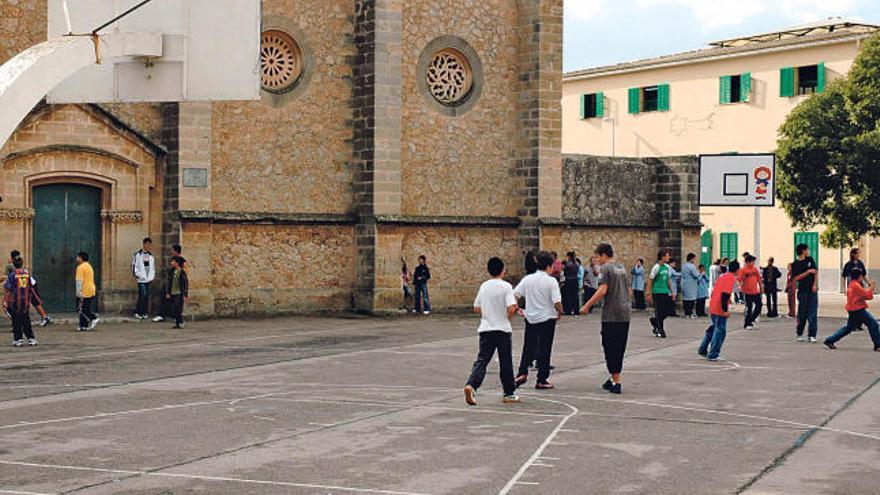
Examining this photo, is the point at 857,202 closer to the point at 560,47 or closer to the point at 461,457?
the point at 560,47

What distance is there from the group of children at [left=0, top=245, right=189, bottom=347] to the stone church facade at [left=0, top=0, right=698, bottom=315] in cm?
134

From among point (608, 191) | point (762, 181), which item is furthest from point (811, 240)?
point (608, 191)

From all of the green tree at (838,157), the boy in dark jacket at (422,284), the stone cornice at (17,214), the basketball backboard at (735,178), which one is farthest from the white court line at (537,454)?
the green tree at (838,157)

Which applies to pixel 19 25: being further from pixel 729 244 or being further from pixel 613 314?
pixel 729 244

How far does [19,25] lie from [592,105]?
35902mm

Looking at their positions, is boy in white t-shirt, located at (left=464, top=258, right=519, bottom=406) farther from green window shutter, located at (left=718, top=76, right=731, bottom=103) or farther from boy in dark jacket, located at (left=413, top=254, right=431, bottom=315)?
green window shutter, located at (left=718, top=76, right=731, bottom=103)

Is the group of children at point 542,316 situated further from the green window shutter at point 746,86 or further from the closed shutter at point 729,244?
the green window shutter at point 746,86

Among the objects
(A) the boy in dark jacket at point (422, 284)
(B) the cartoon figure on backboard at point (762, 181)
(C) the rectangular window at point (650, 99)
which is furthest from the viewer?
(C) the rectangular window at point (650, 99)

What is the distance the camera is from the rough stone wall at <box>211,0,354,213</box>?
88.6 feet

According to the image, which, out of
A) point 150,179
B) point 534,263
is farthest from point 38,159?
point 534,263

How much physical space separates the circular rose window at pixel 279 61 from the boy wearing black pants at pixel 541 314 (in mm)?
14505

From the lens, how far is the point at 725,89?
2020 inches

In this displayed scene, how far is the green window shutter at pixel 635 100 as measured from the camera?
54438mm

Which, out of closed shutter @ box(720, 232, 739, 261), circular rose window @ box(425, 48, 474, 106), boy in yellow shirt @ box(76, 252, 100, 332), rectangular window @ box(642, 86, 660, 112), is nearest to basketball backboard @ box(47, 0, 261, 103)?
boy in yellow shirt @ box(76, 252, 100, 332)
